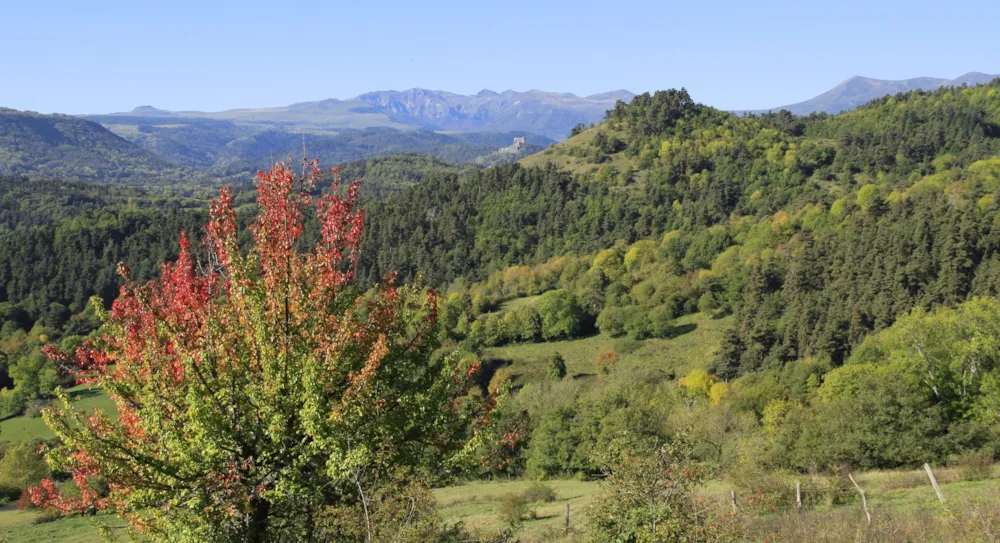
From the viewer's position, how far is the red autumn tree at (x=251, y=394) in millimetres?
8516

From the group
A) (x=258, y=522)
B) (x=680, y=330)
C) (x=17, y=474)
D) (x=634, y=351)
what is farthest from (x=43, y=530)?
(x=680, y=330)

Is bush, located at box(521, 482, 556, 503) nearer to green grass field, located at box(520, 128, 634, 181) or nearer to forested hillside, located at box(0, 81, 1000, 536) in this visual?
forested hillside, located at box(0, 81, 1000, 536)

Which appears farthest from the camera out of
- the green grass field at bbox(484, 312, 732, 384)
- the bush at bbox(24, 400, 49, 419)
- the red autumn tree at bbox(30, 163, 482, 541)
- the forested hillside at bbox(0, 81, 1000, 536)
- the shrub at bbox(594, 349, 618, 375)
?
the bush at bbox(24, 400, 49, 419)

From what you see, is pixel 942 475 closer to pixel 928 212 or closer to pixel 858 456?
pixel 858 456

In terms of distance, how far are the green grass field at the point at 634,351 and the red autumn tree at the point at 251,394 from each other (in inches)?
2755

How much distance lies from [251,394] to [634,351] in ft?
267

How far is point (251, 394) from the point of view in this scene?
8.63 m

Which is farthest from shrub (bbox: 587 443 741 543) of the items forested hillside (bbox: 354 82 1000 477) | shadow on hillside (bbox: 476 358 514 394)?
shadow on hillside (bbox: 476 358 514 394)

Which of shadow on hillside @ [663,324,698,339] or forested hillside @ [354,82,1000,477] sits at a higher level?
forested hillside @ [354,82,1000,477]

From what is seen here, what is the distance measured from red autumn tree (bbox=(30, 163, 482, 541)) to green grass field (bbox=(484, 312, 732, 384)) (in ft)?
230

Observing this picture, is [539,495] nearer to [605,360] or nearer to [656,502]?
[656,502]

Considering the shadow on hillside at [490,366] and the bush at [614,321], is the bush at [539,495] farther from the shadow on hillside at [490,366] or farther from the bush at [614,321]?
the bush at [614,321]

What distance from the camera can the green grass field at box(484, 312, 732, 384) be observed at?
8044cm

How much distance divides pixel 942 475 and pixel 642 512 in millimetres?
21730
